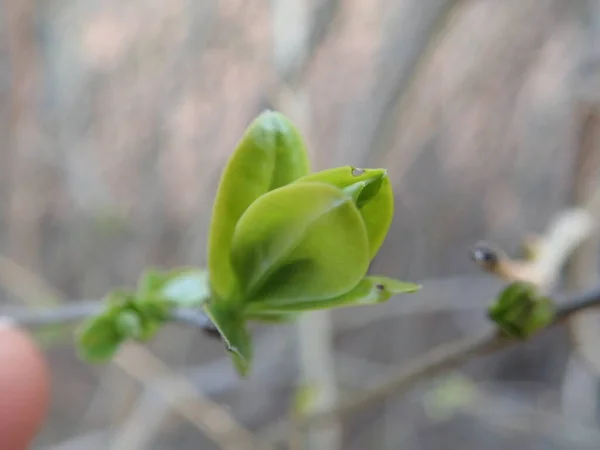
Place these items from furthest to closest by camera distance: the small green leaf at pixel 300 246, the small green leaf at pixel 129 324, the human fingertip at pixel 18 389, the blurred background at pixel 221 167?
1. the blurred background at pixel 221 167
2. the human fingertip at pixel 18 389
3. the small green leaf at pixel 129 324
4. the small green leaf at pixel 300 246

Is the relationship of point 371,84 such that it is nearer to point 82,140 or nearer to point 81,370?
point 82,140

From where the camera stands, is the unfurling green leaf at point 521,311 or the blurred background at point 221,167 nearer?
the unfurling green leaf at point 521,311

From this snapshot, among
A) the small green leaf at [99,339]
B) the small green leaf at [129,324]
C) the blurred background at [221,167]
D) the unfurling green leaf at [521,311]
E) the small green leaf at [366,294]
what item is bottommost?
the blurred background at [221,167]

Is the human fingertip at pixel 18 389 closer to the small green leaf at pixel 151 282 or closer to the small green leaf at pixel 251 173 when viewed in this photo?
the small green leaf at pixel 151 282

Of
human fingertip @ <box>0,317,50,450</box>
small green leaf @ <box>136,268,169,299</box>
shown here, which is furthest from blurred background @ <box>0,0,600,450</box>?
small green leaf @ <box>136,268,169,299</box>

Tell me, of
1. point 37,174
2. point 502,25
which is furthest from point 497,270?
point 37,174

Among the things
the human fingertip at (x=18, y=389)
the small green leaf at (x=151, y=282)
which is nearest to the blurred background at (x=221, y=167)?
the human fingertip at (x=18, y=389)
